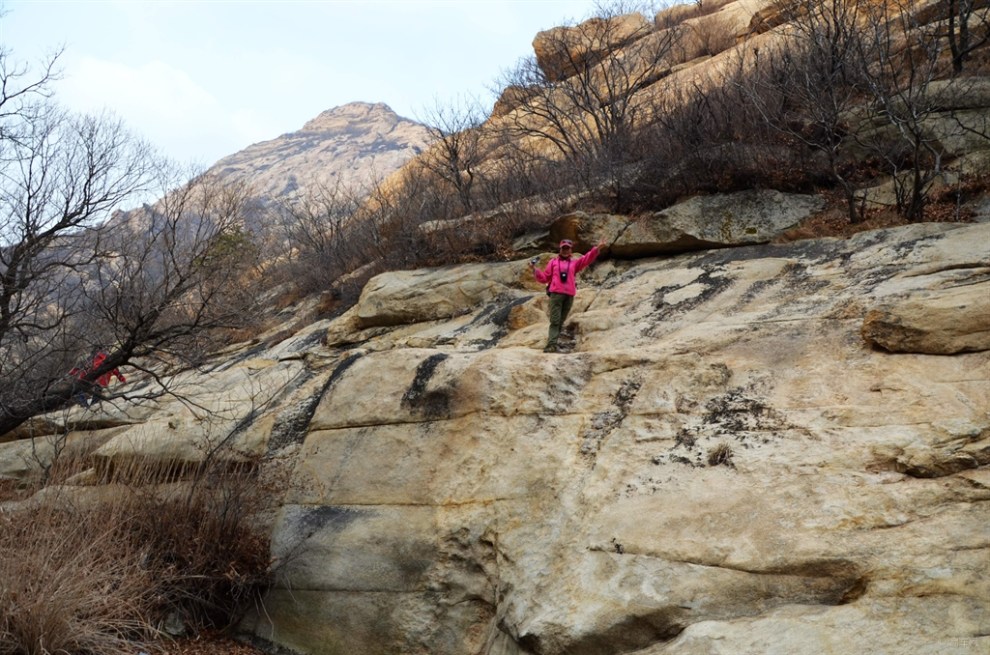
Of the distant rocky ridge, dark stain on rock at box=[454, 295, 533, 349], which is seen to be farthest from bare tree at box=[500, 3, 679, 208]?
the distant rocky ridge

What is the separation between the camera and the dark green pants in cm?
910

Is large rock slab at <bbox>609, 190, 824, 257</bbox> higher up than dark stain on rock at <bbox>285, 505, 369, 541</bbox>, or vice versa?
large rock slab at <bbox>609, 190, 824, 257</bbox>

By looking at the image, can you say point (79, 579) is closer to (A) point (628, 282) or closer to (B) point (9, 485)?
(B) point (9, 485)

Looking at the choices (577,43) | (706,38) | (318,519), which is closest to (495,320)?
(318,519)

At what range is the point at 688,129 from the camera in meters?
13.8

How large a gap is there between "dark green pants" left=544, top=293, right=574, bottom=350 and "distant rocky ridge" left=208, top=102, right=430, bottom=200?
77.9 m

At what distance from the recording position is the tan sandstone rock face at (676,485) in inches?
181

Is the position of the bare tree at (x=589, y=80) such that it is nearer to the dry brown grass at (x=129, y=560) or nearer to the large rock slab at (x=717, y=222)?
the large rock slab at (x=717, y=222)

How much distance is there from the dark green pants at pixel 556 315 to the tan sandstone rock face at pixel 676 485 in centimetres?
39

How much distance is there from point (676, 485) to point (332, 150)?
107 meters

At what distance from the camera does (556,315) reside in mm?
9273

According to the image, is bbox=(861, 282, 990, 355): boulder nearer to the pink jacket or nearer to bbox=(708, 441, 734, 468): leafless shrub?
bbox=(708, 441, 734, 468): leafless shrub

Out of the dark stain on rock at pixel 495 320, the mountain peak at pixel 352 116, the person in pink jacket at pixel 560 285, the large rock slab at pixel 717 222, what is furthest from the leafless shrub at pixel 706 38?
the mountain peak at pixel 352 116

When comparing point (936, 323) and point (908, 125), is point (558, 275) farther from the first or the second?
point (908, 125)
